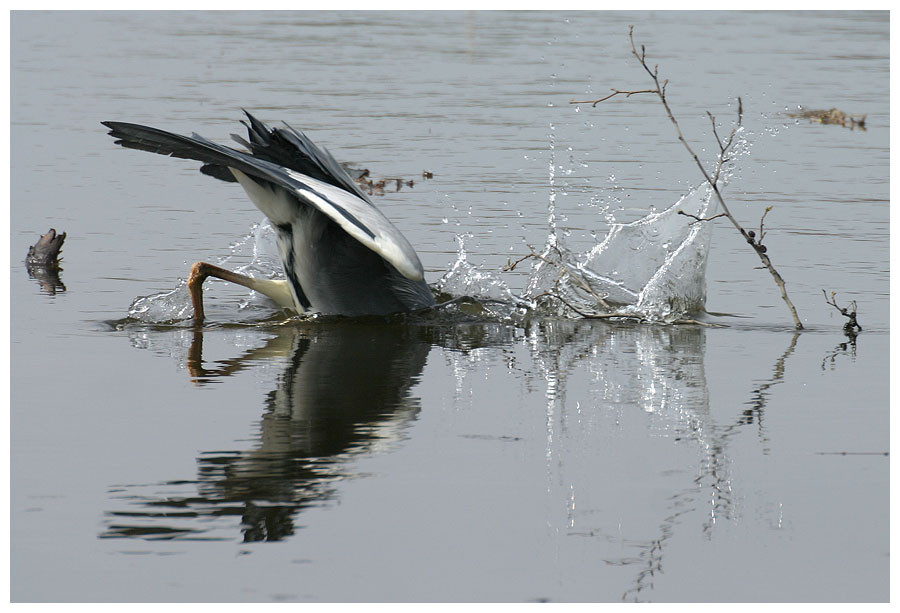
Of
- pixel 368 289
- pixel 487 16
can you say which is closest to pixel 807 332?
pixel 368 289

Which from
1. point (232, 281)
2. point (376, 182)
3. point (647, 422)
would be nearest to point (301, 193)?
point (232, 281)

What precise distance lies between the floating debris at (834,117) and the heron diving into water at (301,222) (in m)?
8.91

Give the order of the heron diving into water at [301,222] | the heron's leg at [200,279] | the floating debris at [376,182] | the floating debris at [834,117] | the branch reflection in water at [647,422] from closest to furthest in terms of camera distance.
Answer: the branch reflection in water at [647,422] → the heron diving into water at [301,222] → the heron's leg at [200,279] → the floating debris at [376,182] → the floating debris at [834,117]

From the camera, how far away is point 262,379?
21.8 ft

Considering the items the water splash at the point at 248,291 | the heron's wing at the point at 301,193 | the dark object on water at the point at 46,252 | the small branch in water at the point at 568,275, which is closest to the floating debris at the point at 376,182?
the water splash at the point at 248,291

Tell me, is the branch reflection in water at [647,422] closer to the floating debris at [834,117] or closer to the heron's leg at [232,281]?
the heron's leg at [232,281]

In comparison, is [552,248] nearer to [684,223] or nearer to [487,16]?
[684,223]

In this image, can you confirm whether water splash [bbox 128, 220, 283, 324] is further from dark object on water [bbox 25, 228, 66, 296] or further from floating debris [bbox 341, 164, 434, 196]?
floating debris [bbox 341, 164, 434, 196]

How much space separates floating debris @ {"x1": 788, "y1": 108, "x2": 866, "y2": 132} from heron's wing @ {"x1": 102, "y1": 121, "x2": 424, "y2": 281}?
9347 millimetres

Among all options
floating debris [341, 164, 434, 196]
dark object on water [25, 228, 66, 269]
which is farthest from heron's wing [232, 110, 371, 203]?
floating debris [341, 164, 434, 196]

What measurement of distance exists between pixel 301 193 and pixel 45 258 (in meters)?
2.80

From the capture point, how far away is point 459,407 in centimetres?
614

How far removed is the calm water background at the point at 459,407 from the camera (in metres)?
4.38

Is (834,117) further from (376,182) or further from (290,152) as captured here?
(290,152)
